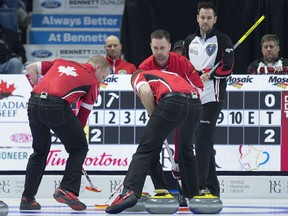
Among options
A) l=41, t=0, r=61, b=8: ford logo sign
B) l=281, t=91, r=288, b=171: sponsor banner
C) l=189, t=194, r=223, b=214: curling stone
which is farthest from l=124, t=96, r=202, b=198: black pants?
l=41, t=0, r=61, b=8: ford logo sign

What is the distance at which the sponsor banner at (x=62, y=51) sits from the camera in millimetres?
14617

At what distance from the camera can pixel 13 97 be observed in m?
10.9

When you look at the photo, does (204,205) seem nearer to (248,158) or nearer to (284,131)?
(248,158)

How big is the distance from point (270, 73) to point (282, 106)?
1.55ft

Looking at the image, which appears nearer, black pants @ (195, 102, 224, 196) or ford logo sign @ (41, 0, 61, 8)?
black pants @ (195, 102, 224, 196)

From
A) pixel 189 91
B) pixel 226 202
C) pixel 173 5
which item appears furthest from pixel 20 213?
pixel 173 5

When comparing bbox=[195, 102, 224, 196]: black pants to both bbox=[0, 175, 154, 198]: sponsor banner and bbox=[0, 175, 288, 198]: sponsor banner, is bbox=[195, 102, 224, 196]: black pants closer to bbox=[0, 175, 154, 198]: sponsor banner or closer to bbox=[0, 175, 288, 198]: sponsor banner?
bbox=[0, 175, 288, 198]: sponsor banner

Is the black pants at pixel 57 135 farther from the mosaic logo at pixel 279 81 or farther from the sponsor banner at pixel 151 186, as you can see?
the mosaic logo at pixel 279 81

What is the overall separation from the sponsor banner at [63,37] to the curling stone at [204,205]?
668 cm

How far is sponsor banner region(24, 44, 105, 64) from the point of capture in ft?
48.0

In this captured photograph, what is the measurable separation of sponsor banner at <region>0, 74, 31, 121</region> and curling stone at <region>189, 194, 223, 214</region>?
9.46 ft

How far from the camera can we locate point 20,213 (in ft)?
27.9

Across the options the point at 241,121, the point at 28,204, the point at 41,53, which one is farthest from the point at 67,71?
the point at 41,53

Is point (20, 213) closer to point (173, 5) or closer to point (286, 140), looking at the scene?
point (286, 140)
